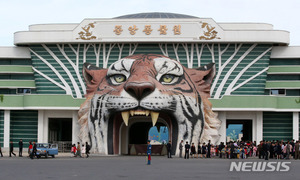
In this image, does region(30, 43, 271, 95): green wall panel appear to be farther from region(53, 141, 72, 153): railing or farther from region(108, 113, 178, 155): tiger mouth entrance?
region(108, 113, 178, 155): tiger mouth entrance

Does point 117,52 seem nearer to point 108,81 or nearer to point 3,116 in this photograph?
point 108,81

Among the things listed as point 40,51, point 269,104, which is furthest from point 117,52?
point 269,104

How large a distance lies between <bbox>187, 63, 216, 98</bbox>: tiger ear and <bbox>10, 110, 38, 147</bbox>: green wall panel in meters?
15.0

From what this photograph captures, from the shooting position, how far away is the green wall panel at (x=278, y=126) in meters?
52.5

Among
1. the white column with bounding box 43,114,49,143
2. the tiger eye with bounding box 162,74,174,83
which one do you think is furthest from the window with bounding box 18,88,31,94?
the tiger eye with bounding box 162,74,174,83

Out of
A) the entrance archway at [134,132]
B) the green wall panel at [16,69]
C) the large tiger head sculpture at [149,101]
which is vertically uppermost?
the green wall panel at [16,69]

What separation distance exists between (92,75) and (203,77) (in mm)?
9127

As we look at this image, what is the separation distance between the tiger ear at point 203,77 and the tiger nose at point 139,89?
222 inches

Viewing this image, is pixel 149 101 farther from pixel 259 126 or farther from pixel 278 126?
pixel 278 126

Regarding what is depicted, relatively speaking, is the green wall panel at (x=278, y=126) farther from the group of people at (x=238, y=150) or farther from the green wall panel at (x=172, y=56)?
the group of people at (x=238, y=150)

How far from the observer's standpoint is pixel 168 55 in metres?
52.6

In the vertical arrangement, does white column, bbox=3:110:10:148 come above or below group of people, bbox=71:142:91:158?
above

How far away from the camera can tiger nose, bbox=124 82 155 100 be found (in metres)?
→ 44.2

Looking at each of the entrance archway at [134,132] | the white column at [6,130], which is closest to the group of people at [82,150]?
the entrance archway at [134,132]
